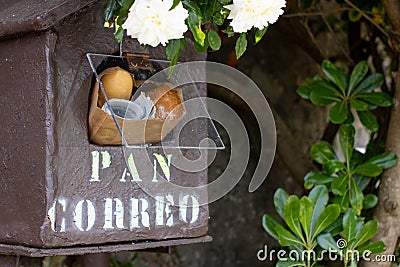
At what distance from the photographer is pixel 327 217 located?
1426 millimetres

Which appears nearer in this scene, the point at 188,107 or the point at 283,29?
the point at 188,107

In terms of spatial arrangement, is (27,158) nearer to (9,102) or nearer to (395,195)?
(9,102)

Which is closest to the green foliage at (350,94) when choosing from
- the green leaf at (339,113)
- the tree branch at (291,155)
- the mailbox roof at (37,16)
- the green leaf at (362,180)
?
the green leaf at (339,113)

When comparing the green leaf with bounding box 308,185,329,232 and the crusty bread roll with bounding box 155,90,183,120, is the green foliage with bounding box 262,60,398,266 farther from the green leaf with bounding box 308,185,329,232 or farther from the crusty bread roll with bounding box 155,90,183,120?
the crusty bread roll with bounding box 155,90,183,120

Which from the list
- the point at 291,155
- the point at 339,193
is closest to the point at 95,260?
the point at 339,193

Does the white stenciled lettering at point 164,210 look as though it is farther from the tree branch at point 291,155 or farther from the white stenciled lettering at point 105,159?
the tree branch at point 291,155

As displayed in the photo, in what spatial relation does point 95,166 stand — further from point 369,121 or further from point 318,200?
point 369,121

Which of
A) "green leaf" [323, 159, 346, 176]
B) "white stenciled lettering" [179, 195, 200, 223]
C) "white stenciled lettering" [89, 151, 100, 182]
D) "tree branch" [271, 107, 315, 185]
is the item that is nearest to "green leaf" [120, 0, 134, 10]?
"white stenciled lettering" [89, 151, 100, 182]

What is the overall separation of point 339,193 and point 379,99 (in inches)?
9.6

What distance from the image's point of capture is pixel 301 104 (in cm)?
204

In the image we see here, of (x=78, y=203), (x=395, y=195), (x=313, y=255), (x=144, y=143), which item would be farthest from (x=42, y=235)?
(x=395, y=195)

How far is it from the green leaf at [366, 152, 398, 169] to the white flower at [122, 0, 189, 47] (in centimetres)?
72

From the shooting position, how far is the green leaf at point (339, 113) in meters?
1.52

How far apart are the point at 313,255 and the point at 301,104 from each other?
654 millimetres
